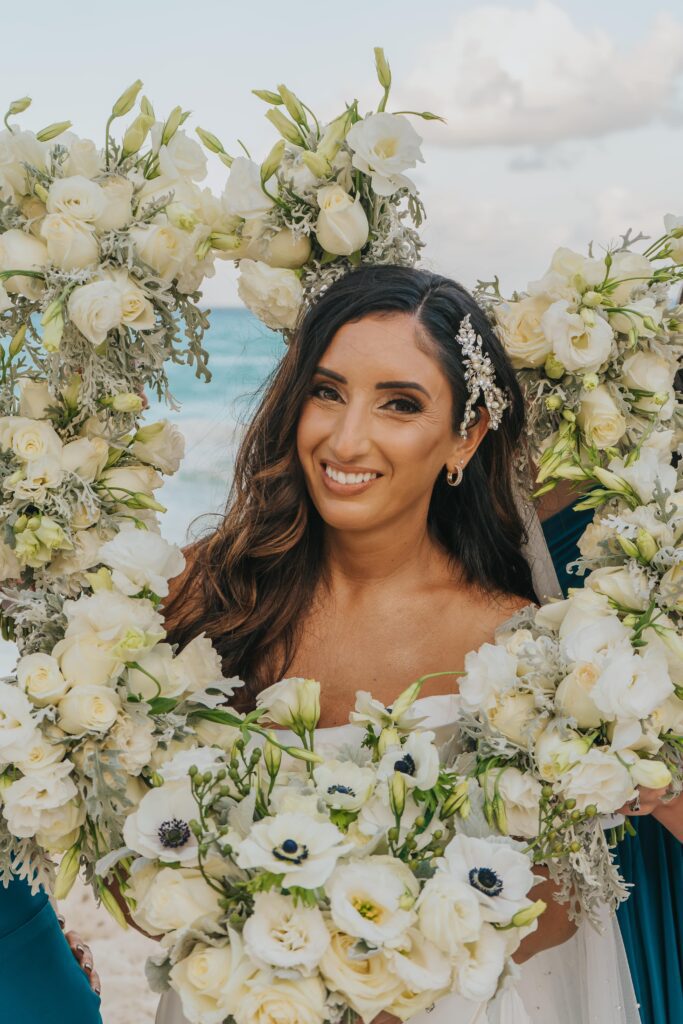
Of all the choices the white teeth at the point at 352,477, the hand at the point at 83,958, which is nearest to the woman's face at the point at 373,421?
the white teeth at the point at 352,477

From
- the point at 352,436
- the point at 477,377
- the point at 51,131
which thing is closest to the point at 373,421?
the point at 352,436

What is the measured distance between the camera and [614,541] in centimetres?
242

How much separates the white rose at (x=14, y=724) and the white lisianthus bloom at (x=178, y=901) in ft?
1.07

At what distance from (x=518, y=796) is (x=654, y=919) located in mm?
946

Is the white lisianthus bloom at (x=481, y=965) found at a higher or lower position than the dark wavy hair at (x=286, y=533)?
lower

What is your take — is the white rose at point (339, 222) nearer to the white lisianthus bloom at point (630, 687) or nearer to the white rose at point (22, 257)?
the white rose at point (22, 257)

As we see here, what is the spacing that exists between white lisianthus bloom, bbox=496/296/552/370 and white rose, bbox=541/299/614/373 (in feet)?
0.18

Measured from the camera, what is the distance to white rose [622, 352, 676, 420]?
259 cm

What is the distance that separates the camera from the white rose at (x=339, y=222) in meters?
2.51

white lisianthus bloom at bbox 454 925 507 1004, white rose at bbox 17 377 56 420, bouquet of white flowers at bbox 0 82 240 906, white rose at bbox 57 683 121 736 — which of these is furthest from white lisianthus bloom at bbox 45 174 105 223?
white lisianthus bloom at bbox 454 925 507 1004

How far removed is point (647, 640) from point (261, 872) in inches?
32.2

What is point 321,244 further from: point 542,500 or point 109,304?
point 542,500

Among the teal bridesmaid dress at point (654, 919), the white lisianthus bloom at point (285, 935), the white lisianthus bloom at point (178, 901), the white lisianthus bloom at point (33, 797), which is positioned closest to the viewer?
the white lisianthus bloom at point (285, 935)

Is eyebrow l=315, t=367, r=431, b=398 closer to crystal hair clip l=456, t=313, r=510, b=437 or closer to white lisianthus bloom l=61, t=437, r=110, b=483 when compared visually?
crystal hair clip l=456, t=313, r=510, b=437
